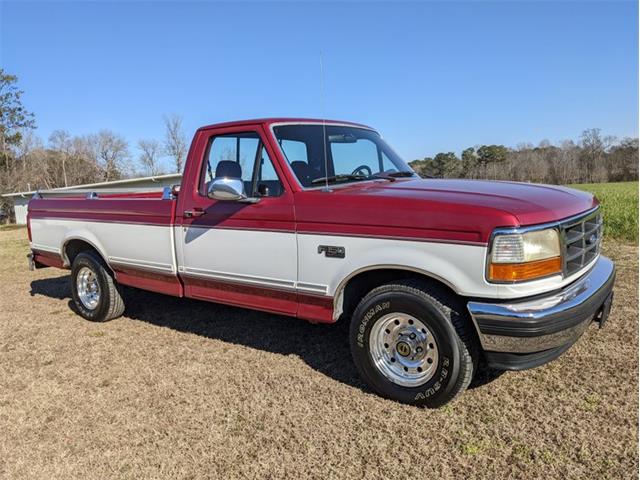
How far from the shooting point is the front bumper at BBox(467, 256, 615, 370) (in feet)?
9.36

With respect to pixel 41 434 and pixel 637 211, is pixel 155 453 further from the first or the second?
pixel 637 211

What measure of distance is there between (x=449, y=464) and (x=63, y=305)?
19.5 feet

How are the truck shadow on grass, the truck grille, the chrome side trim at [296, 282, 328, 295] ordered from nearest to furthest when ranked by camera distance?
the truck grille → the chrome side trim at [296, 282, 328, 295] → the truck shadow on grass

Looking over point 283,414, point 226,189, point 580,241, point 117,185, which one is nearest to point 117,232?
point 226,189

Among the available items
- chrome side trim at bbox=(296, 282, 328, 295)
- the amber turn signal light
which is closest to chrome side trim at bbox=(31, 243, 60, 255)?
chrome side trim at bbox=(296, 282, 328, 295)

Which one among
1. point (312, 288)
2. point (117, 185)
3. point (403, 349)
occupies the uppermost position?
point (117, 185)

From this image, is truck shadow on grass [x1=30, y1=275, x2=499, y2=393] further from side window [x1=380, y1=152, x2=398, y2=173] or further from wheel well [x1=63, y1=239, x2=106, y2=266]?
side window [x1=380, y1=152, x2=398, y2=173]

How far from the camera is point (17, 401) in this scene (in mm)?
3781

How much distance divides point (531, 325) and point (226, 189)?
7.62 feet

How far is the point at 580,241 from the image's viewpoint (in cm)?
330

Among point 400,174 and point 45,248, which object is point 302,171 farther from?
point 45,248

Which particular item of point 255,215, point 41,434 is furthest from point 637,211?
point 41,434

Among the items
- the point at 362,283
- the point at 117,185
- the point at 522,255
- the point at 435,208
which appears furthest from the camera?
the point at 117,185

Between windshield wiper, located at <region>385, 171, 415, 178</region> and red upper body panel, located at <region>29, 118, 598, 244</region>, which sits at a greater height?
windshield wiper, located at <region>385, 171, 415, 178</region>
